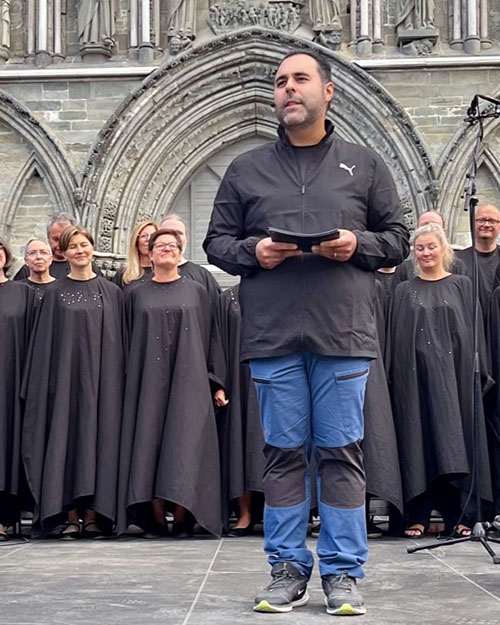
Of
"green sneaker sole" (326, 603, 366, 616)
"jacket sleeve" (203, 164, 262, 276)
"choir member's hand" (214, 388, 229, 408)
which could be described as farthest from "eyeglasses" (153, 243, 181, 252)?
"green sneaker sole" (326, 603, 366, 616)

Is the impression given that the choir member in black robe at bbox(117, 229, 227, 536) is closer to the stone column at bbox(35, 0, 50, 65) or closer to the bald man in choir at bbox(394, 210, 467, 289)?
the bald man in choir at bbox(394, 210, 467, 289)

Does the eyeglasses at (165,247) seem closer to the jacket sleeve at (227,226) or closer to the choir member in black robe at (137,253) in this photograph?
the choir member in black robe at (137,253)

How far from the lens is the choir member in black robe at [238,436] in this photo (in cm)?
743

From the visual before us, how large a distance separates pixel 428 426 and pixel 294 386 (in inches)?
125

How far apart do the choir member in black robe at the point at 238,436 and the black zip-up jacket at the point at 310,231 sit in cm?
288

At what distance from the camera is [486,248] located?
8266 millimetres

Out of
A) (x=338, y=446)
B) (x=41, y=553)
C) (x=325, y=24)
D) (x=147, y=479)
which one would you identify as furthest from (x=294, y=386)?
(x=325, y=24)

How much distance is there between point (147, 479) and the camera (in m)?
7.12

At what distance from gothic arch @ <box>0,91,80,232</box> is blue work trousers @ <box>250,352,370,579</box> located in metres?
10.2

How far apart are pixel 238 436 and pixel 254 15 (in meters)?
8.22

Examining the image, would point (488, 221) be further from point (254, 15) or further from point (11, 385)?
point (254, 15)

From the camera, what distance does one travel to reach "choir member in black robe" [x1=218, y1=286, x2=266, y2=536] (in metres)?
7.43

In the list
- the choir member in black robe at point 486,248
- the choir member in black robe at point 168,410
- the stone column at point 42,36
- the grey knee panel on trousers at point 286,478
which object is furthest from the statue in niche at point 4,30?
the grey knee panel on trousers at point 286,478

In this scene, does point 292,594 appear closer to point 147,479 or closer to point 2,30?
point 147,479
